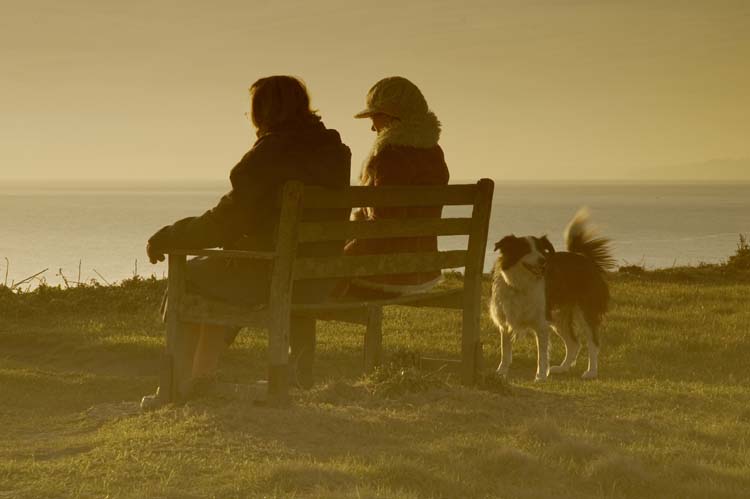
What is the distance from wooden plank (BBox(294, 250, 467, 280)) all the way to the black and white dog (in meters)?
2.60

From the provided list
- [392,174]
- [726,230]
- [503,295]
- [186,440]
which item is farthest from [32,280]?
[726,230]

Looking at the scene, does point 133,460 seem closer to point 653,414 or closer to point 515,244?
point 653,414

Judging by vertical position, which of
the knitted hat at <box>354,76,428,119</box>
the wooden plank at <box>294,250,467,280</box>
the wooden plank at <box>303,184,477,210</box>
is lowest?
the wooden plank at <box>294,250,467,280</box>

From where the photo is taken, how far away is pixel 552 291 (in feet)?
35.7

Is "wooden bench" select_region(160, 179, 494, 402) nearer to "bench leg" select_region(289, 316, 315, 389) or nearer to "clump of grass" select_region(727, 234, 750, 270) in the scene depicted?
"bench leg" select_region(289, 316, 315, 389)

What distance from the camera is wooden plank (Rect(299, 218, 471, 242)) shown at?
6812 millimetres

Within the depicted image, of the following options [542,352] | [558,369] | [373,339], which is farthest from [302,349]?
[558,369]

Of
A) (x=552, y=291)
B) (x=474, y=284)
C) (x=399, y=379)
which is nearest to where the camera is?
(x=399, y=379)

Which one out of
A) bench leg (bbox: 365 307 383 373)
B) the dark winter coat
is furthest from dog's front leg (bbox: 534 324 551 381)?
the dark winter coat

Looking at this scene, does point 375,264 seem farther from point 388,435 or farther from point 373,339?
point 388,435

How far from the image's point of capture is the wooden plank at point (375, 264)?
691cm

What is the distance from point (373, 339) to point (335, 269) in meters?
0.81

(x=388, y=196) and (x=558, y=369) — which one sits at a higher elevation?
(x=388, y=196)

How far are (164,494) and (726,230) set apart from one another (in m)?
63.5
